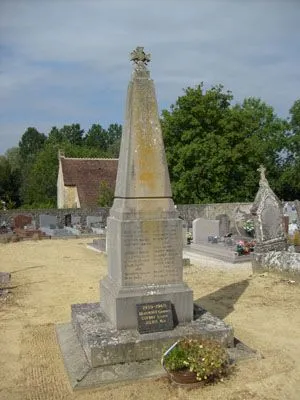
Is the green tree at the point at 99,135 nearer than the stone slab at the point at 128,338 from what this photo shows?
No

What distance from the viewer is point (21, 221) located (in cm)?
2758

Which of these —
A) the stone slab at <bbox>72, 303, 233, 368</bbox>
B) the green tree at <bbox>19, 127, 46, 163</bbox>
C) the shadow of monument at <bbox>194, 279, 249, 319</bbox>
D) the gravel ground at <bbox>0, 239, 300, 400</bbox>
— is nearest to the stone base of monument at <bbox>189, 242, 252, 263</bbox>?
the gravel ground at <bbox>0, 239, 300, 400</bbox>

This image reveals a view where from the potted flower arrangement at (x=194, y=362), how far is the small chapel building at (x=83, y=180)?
30.9m

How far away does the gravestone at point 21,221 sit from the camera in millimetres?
27406

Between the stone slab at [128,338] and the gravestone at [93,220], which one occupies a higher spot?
the gravestone at [93,220]

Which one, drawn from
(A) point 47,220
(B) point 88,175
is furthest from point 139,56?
(B) point 88,175

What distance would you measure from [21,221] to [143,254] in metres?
23.0

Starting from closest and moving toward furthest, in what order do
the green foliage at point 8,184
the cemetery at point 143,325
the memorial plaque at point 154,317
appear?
the cemetery at point 143,325 < the memorial plaque at point 154,317 < the green foliage at point 8,184

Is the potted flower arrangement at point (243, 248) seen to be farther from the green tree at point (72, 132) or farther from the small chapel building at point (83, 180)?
the green tree at point (72, 132)

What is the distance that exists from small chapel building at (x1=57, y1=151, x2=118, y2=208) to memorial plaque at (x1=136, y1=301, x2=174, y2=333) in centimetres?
2994

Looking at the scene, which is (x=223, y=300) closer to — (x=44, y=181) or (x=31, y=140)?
(x=44, y=181)

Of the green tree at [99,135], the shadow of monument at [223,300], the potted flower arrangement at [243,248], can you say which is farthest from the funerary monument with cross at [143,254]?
the green tree at [99,135]

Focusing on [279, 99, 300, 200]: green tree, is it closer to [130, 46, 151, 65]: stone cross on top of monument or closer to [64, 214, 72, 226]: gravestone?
[64, 214, 72, 226]: gravestone

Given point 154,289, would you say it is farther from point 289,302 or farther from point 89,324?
point 289,302
